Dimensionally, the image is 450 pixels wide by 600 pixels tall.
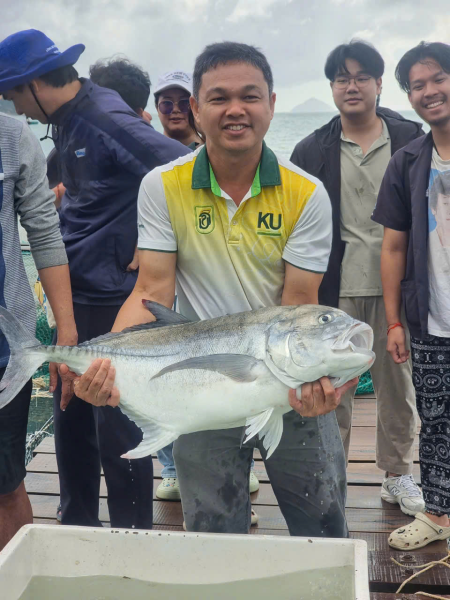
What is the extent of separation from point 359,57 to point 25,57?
1778 millimetres

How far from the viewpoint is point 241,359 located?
215 centimetres

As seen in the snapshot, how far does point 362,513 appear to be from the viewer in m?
3.68

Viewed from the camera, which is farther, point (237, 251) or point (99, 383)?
point (237, 251)

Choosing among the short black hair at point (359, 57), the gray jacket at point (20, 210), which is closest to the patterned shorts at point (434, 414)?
the short black hair at point (359, 57)

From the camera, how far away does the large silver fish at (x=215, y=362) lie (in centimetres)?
212

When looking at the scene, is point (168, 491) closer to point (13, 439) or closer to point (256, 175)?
point (13, 439)

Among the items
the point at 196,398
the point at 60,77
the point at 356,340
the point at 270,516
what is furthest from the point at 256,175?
the point at 270,516

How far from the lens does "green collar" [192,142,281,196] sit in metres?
2.49

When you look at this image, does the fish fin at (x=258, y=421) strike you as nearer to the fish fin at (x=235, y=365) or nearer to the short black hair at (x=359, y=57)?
the fish fin at (x=235, y=365)

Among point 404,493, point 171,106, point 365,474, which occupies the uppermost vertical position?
point 171,106

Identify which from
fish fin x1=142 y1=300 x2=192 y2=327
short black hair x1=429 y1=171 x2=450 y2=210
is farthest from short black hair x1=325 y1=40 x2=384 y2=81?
fish fin x1=142 y1=300 x2=192 y2=327

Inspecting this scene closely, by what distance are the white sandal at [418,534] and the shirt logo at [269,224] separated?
1.67m

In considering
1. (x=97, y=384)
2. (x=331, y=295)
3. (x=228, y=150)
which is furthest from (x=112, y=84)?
(x=97, y=384)

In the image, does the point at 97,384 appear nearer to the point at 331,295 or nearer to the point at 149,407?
the point at 149,407
